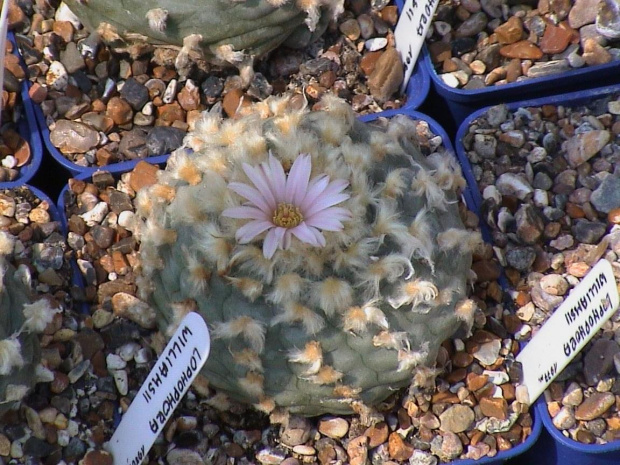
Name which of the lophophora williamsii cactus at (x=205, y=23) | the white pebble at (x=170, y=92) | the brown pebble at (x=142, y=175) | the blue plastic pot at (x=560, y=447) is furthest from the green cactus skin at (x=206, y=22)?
the blue plastic pot at (x=560, y=447)

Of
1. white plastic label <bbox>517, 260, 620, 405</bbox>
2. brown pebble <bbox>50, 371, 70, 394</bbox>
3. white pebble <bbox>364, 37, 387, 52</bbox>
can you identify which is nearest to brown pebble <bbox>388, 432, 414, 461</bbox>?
white plastic label <bbox>517, 260, 620, 405</bbox>

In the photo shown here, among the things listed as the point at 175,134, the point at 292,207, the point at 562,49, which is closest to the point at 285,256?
the point at 292,207

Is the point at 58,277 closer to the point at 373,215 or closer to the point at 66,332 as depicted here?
the point at 66,332

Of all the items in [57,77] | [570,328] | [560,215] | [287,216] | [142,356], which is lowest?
[560,215]

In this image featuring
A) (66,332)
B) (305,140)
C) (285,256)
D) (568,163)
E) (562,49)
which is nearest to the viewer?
(285,256)

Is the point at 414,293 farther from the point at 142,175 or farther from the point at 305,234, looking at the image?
the point at 142,175

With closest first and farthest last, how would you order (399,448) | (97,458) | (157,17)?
(97,458) < (399,448) < (157,17)

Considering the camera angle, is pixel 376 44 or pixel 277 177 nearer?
pixel 277 177

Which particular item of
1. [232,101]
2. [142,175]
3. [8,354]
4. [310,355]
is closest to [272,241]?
[310,355]
